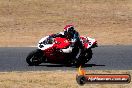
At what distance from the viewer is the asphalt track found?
1958cm

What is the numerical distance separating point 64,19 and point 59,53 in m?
13.1

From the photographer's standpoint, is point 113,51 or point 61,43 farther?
point 113,51

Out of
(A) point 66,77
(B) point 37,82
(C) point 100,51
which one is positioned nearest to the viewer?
(B) point 37,82

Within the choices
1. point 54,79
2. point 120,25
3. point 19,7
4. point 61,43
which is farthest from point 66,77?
point 19,7

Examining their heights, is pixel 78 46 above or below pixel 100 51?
above

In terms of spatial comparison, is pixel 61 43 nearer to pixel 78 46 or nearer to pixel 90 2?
pixel 78 46

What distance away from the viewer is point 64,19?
3275cm

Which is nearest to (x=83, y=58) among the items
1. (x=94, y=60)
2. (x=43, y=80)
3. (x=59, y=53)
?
(x=59, y=53)

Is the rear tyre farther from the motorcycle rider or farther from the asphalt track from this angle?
the motorcycle rider

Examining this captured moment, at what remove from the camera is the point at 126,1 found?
36.0 metres

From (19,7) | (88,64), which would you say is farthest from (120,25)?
(88,64)

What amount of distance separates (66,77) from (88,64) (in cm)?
373

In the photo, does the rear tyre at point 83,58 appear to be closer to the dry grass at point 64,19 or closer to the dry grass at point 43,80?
the dry grass at point 43,80

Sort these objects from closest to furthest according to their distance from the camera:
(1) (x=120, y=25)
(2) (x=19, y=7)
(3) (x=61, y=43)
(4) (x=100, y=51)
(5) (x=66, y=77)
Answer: (5) (x=66, y=77) → (3) (x=61, y=43) → (4) (x=100, y=51) → (1) (x=120, y=25) → (2) (x=19, y=7)
